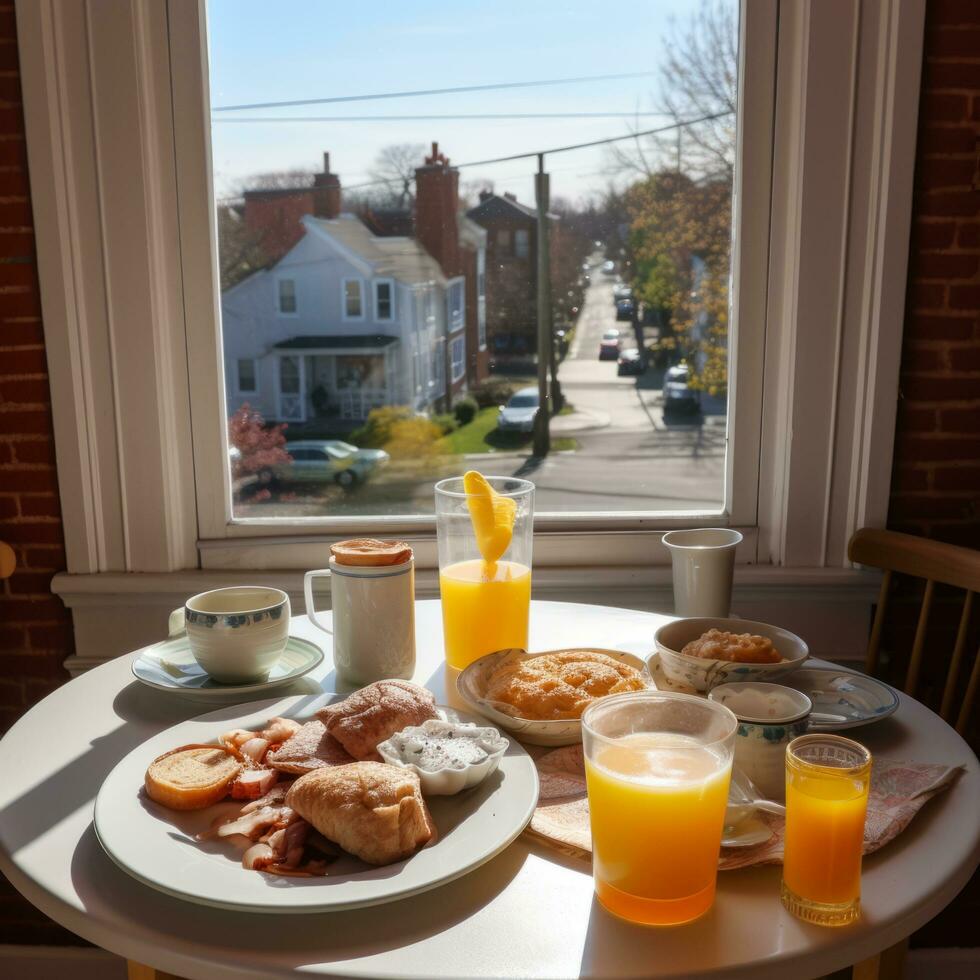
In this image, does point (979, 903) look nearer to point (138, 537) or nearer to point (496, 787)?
point (496, 787)

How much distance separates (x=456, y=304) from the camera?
1956mm

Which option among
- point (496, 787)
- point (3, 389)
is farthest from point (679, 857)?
point (3, 389)

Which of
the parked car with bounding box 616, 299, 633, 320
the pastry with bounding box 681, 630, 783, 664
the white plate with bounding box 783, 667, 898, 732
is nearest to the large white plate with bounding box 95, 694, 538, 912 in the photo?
the pastry with bounding box 681, 630, 783, 664

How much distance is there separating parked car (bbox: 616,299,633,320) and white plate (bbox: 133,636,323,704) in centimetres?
96

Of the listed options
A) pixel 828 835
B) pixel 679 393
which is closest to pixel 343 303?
pixel 679 393

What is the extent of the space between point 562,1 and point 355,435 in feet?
3.00

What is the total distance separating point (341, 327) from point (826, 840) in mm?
1458

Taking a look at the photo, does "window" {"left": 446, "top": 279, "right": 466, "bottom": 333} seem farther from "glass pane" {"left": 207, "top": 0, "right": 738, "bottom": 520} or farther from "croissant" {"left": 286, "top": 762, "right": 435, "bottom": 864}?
"croissant" {"left": 286, "top": 762, "right": 435, "bottom": 864}

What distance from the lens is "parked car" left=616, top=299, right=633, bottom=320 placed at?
194cm

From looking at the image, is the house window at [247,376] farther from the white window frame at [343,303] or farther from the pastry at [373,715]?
the pastry at [373,715]

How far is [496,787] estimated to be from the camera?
0.93 metres

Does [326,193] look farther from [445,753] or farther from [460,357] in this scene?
[445,753]

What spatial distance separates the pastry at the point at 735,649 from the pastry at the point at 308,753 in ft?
1.29

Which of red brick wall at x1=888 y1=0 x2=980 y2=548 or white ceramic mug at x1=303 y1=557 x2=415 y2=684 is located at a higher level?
red brick wall at x1=888 y1=0 x2=980 y2=548
